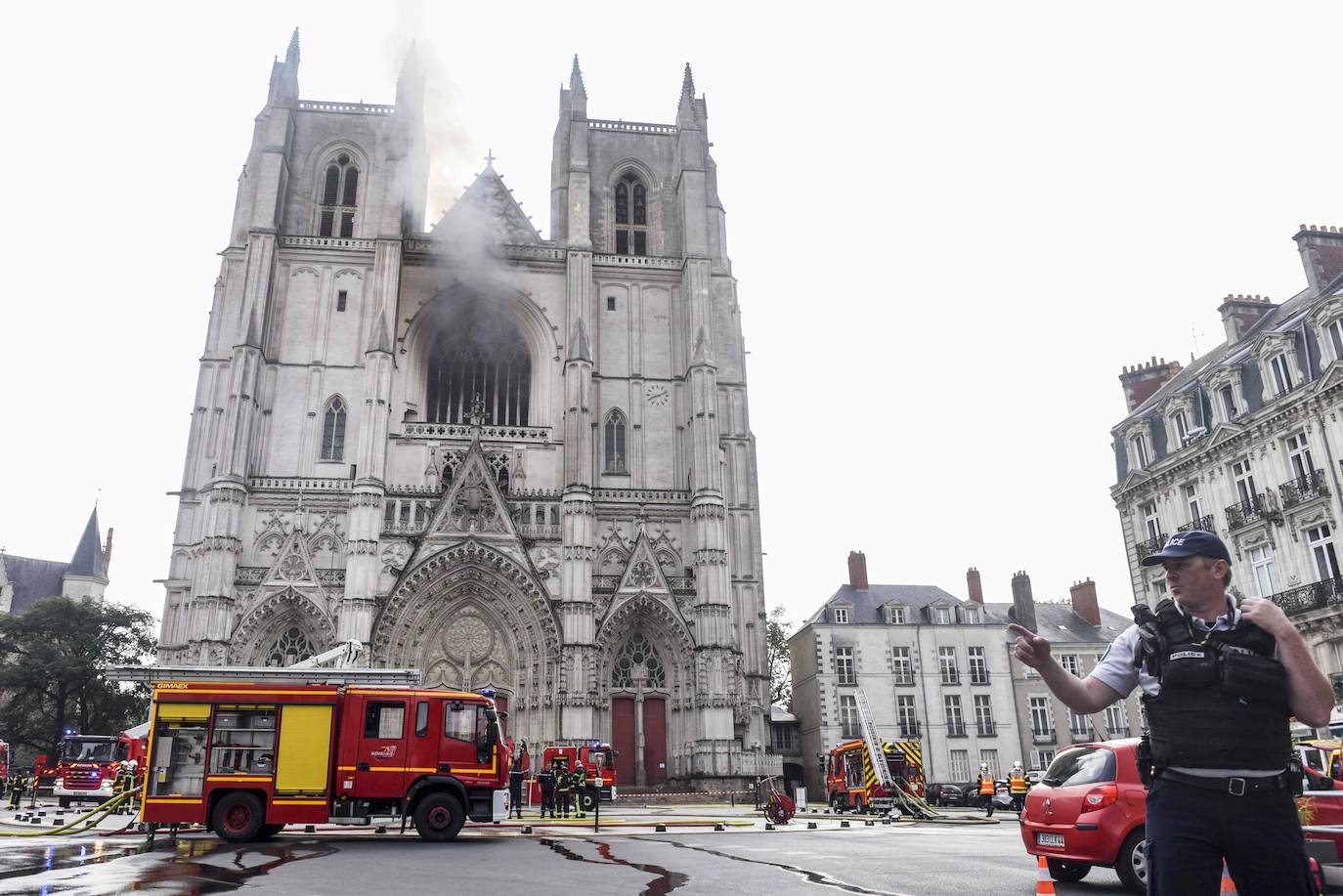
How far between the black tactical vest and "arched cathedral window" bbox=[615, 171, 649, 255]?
36181 millimetres

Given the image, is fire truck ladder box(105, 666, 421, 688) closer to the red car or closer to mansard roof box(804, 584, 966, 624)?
the red car

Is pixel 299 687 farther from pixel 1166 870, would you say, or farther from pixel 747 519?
pixel 747 519

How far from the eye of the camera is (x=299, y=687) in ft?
46.5

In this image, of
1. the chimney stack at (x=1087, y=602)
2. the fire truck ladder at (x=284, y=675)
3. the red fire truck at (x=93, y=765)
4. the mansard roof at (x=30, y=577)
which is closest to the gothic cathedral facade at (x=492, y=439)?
the red fire truck at (x=93, y=765)

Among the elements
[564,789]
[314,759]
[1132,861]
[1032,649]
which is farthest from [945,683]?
[1032,649]

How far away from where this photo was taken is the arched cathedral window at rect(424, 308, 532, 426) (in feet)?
119

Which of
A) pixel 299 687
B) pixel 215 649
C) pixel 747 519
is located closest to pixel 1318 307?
pixel 747 519

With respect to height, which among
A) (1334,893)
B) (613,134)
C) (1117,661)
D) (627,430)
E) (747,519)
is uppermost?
(613,134)

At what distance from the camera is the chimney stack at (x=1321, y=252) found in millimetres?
25516

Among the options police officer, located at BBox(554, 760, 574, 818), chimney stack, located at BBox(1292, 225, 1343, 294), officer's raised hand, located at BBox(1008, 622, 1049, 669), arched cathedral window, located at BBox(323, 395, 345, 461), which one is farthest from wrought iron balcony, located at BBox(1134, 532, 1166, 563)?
officer's raised hand, located at BBox(1008, 622, 1049, 669)

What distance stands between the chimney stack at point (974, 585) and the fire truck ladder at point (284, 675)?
33187 mm

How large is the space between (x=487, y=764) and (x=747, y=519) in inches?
859

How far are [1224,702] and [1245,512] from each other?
81.3 ft

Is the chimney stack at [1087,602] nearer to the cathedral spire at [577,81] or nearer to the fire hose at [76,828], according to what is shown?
the cathedral spire at [577,81]
